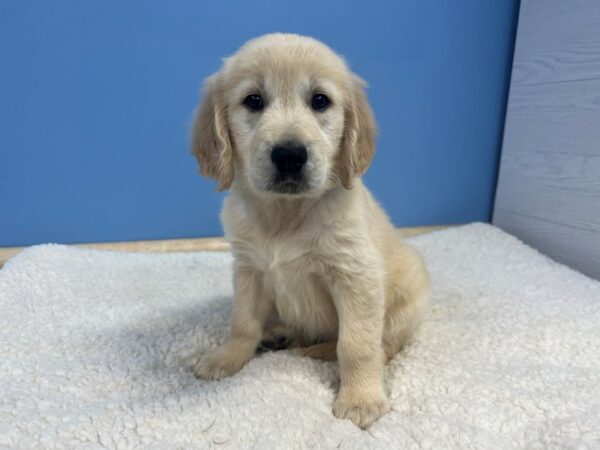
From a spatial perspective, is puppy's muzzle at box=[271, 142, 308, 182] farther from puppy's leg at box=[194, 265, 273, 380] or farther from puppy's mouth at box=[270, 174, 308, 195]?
puppy's leg at box=[194, 265, 273, 380]

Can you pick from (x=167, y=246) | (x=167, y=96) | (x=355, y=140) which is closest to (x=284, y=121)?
(x=355, y=140)

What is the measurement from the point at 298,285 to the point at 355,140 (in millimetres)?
494

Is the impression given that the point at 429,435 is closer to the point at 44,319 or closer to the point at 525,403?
the point at 525,403

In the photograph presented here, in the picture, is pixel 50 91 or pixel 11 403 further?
pixel 50 91

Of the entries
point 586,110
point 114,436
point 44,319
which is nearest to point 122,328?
point 44,319

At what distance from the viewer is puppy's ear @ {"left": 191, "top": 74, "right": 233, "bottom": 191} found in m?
1.43

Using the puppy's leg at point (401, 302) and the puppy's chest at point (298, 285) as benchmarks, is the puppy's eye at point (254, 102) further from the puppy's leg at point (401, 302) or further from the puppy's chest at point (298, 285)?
the puppy's leg at point (401, 302)

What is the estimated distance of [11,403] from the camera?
132cm

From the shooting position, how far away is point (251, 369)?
150 centimetres

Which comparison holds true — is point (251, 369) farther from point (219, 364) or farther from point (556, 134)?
point (556, 134)

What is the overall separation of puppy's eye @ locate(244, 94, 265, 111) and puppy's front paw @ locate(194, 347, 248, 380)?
81cm

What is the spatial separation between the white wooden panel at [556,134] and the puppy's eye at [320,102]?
174cm

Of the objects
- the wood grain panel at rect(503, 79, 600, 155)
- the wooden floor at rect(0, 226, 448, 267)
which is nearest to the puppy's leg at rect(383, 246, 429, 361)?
the wooden floor at rect(0, 226, 448, 267)

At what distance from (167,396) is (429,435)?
2.49 feet
